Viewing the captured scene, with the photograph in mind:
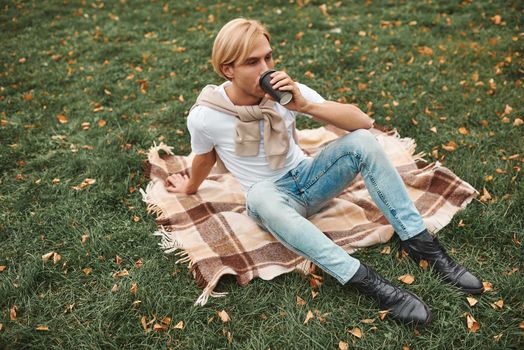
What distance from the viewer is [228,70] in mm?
2434

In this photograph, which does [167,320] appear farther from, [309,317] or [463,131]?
[463,131]

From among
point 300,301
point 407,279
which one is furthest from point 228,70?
point 407,279

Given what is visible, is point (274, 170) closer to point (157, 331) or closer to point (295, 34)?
point (157, 331)

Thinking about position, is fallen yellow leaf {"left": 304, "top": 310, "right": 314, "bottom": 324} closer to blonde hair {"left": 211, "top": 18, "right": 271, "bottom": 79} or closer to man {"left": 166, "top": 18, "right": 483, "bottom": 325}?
man {"left": 166, "top": 18, "right": 483, "bottom": 325}

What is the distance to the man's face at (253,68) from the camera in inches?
92.0

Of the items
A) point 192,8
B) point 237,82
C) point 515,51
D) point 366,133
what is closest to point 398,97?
point 515,51

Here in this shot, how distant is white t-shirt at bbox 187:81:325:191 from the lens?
2.54 metres

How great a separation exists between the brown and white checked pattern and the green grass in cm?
9

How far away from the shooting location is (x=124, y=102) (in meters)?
4.66

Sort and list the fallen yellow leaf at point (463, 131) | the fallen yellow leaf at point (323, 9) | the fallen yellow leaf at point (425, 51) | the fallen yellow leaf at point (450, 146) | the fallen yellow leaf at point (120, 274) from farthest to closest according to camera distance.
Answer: the fallen yellow leaf at point (323, 9), the fallen yellow leaf at point (425, 51), the fallen yellow leaf at point (463, 131), the fallen yellow leaf at point (450, 146), the fallen yellow leaf at point (120, 274)

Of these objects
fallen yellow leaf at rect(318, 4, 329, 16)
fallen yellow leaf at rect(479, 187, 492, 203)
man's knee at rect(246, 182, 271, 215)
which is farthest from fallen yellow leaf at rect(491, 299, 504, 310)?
fallen yellow leaf at rect(318, 4, 329, 16)

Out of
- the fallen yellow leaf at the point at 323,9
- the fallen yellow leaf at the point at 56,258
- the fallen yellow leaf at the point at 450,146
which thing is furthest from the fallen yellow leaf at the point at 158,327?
the fallen yellow leaf at the point at 323,9

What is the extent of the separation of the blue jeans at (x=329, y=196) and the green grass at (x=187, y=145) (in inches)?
10.9

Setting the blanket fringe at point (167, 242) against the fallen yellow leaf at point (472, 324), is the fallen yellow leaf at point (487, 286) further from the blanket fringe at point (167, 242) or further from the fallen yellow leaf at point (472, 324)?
the blanket fringe at point (167, 242)
